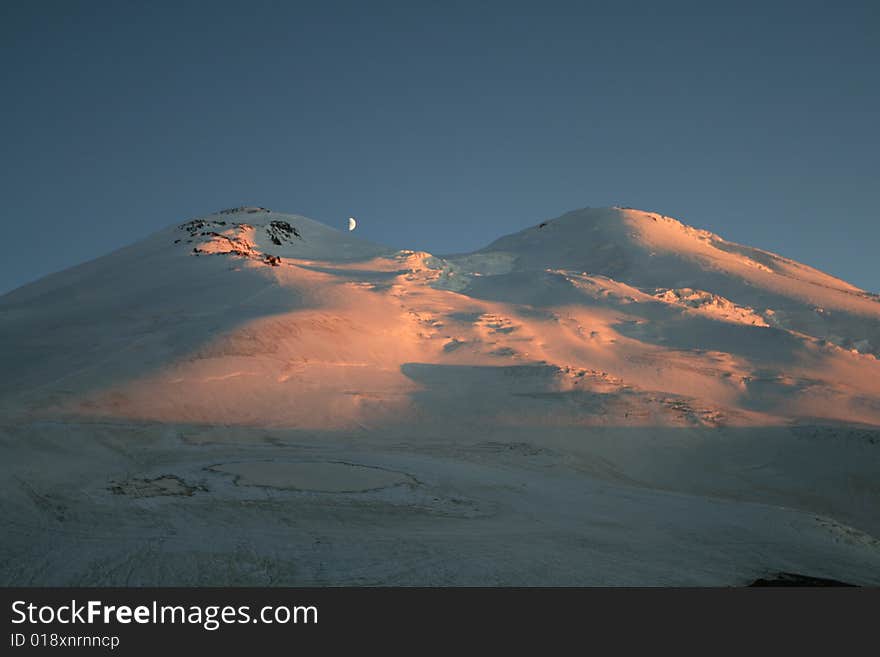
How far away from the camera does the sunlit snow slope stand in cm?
1503

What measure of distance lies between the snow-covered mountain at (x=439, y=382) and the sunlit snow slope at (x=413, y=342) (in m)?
0.09

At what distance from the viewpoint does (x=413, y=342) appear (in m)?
19.5

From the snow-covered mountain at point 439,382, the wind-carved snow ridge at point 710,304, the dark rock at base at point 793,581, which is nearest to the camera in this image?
the dark rock at base at point 793,581

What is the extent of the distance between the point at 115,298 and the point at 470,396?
13.4m

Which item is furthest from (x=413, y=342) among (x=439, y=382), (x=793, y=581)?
(x=793, y=581)

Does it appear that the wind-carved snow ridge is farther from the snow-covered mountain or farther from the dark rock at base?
the dark rock at base

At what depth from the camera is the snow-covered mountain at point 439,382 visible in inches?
431

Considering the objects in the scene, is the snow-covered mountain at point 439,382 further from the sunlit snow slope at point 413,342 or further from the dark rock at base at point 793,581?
the dark rock at base at point 793,581

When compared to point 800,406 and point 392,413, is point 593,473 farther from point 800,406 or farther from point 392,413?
Result: point 800,406

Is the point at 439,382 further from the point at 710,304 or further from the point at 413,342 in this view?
the point at 710,304

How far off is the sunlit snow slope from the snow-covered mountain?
90 mm

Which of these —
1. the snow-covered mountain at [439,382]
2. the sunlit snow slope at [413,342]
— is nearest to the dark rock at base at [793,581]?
the snow-covered mountain at [439,382]

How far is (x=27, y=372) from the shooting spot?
52.2ft

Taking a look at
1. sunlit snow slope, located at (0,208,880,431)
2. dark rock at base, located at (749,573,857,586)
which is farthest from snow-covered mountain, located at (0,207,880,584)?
dark rock at base, located at (749,573,857,586)
